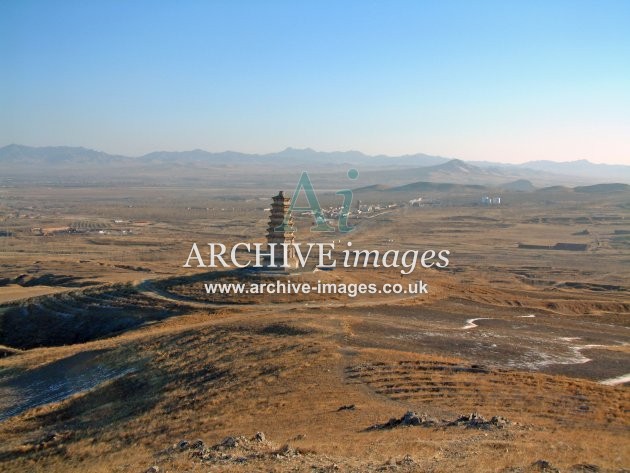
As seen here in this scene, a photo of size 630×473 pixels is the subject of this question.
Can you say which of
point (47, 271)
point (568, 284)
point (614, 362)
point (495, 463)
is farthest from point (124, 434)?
point (568, 284)

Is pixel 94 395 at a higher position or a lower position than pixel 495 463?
lower

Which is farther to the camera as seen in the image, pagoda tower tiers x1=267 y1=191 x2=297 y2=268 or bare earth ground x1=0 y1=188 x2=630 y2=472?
pagoda tower tiers x1=267 y1=191 x2=297 y2=268

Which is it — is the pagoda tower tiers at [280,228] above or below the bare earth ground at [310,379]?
above

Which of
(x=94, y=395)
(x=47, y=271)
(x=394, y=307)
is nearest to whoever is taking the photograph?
(x=94, y=395)

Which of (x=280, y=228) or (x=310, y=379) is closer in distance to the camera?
(x=310, y=379)

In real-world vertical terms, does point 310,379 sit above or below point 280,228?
below

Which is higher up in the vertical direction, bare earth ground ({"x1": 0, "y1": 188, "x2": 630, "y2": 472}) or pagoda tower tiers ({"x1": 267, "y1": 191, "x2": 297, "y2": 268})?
pagoda tower tiers ({"x1": 267, "y1": 191, "x2": 297, "y2": 268})

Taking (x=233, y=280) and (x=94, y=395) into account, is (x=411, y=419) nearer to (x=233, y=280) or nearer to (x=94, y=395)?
(x=94, y=395)

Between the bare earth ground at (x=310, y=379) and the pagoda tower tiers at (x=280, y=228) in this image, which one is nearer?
the bare earth ground at (x=310, y=379)
